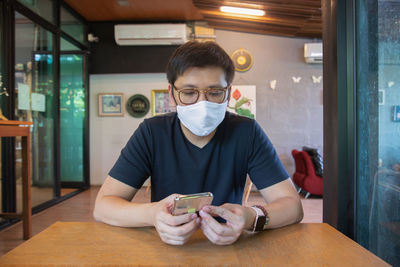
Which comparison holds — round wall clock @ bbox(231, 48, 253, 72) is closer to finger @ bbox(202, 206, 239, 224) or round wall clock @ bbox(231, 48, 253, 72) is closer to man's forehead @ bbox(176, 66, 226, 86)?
man's forehead @ bbox(176, 66, 226, 86)

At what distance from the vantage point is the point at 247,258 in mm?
681

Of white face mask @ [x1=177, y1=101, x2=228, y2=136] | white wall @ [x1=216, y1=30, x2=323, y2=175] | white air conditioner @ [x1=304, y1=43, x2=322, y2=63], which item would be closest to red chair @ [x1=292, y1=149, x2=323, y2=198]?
white wall @ [x1=216, y1=30, x2=323, y2=175]

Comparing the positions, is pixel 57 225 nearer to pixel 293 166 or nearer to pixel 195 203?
pixel 195 203

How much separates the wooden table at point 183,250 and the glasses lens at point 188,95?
0.51m

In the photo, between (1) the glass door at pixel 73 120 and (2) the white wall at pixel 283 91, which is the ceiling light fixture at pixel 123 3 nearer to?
(1) the glass door at pixel 73 120

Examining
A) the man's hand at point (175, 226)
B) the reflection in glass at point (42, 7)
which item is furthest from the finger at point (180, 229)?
the reflection in glass at point (42, 7)

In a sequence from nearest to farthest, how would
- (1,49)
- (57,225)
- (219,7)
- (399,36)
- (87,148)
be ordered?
(57,225)
(399,36)
(1,49)
(219,7)
(87,148)

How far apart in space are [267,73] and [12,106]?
4215 millimetres

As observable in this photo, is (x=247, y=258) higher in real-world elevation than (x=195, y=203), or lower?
lower

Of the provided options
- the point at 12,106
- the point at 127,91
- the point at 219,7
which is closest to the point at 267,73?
the point at 219,7

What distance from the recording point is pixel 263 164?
1.18 metres

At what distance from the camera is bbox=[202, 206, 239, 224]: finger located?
79 centimetres

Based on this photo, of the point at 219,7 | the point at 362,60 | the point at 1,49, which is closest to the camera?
the point at 362,60

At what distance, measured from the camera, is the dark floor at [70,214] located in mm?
2736
